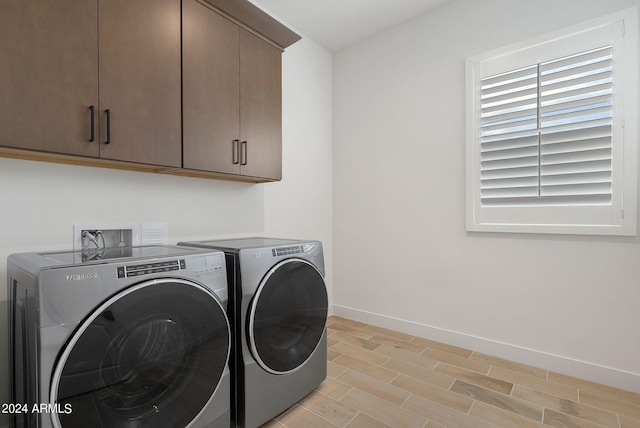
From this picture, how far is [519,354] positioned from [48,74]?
2.95 m

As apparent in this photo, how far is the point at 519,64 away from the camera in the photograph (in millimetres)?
2119

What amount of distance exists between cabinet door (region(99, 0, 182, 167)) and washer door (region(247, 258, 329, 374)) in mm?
791

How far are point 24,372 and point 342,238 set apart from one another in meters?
2.41

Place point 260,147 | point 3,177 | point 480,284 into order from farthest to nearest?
point 480,284
point 260,147
point 3,177

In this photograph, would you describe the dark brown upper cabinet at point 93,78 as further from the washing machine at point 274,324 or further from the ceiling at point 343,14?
the ceiling at point 343,14

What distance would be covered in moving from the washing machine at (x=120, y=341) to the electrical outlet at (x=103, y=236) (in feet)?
0.89

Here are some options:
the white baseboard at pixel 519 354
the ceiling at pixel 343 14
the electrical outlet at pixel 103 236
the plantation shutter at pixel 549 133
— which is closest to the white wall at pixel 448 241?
the white baseboard at pixel 519 354

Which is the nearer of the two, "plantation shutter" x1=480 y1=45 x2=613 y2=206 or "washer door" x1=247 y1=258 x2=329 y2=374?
"washer door" x1=247 y1=258 x2=329 y2=374

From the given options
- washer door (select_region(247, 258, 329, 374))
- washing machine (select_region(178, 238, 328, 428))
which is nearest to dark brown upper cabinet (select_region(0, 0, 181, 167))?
washing machine (select_region(178, 238, 328, 428))

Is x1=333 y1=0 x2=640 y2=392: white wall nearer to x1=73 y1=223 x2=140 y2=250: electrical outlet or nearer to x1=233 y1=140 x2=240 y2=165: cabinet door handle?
x1=233 y1=140 x2=240 y2=165: cabinet door handle

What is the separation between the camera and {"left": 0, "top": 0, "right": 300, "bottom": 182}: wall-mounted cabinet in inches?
43.5

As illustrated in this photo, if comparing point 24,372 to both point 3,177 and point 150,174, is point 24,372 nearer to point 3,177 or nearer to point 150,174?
point 3,177

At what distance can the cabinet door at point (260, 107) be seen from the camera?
74.4 inches

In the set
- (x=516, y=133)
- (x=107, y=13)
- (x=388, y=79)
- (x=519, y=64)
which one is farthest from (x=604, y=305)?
(x=107, y=13)
